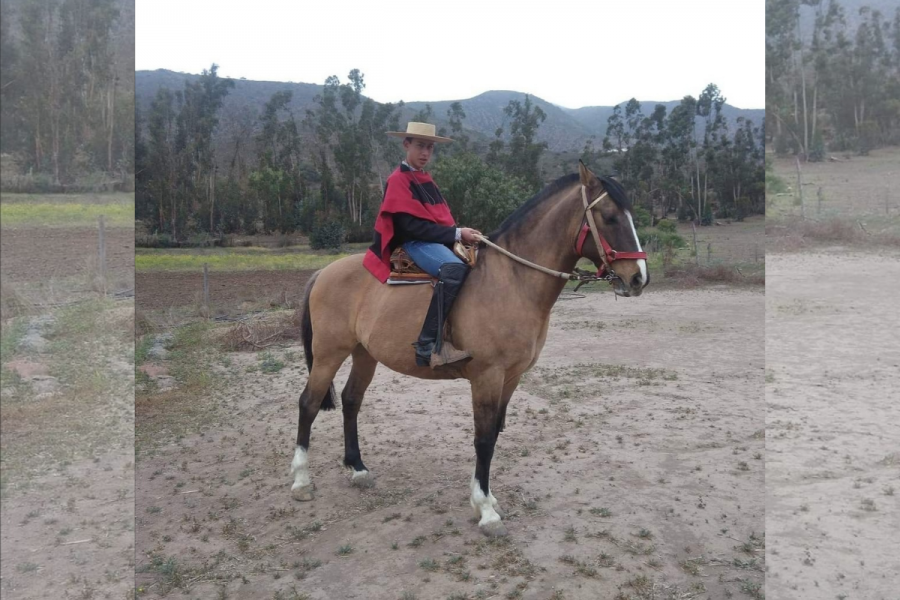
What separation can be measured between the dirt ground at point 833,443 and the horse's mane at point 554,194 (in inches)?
80.9

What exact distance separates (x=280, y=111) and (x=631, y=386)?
9079 millimetres

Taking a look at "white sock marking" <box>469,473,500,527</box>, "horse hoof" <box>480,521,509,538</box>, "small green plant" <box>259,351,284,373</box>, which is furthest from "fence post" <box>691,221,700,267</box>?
"horse hoof" <box>480,521,509,538</box>

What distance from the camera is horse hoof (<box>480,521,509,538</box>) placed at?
3.33m

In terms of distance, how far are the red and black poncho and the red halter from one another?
83 centimetres

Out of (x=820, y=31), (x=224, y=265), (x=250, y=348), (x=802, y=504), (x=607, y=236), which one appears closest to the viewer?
(x=607, y=236)

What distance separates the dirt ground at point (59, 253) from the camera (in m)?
5.37

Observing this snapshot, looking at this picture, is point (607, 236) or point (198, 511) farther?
point (198, 511)

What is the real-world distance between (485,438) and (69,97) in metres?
4.89

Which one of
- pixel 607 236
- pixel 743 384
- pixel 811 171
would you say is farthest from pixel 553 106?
pixel 607 236

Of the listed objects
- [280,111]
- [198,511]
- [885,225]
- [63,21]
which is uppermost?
[280,111]

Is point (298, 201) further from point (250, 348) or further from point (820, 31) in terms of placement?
point (820, 31)

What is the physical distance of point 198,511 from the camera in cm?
380

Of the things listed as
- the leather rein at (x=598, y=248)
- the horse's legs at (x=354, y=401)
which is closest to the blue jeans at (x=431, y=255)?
the leather rein at (x=598, y=248)

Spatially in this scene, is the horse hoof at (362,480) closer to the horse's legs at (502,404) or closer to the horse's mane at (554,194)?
the horse's legs at (502,404)
